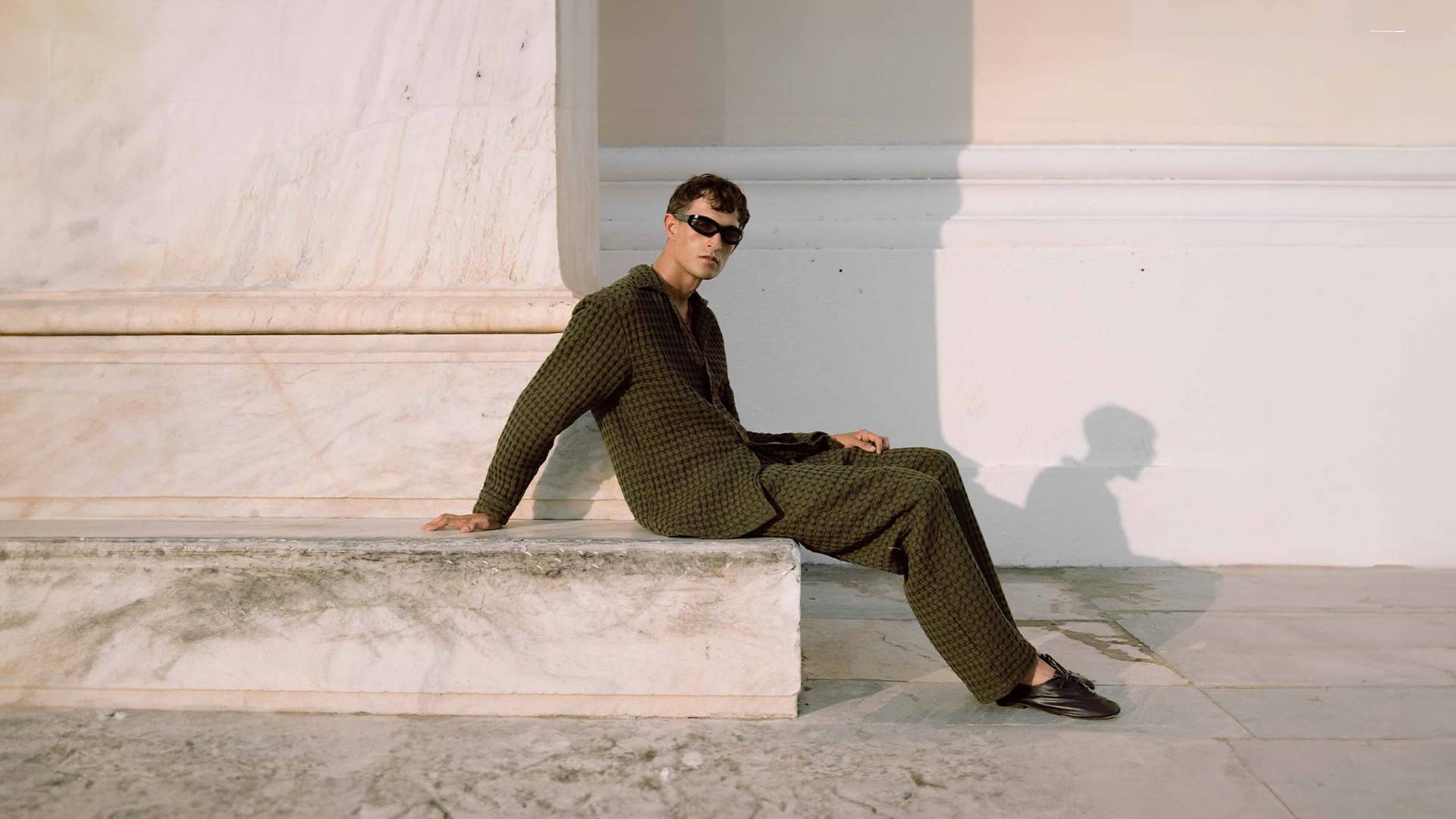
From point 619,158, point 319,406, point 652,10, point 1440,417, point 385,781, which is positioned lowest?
point 385,781

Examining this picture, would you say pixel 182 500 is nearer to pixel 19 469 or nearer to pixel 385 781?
pixel 19 469

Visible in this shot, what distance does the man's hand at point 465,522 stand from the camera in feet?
8.77

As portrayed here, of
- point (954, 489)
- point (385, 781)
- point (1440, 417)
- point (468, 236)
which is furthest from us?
point (1440, 417)

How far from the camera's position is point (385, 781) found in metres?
2.18

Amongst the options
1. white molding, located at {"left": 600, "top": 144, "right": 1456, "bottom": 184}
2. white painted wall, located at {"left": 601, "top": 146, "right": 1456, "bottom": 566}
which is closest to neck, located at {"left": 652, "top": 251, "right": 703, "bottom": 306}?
white painted wall, located at {"left": 601, "top": 146, "right": 1456, "bottom": 566}

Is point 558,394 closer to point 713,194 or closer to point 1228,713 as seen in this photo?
point 713,194

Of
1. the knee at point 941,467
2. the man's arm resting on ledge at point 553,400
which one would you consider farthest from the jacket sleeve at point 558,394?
the knee at point 941,467

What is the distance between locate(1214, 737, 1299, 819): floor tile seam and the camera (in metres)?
2.06

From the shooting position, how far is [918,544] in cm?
255

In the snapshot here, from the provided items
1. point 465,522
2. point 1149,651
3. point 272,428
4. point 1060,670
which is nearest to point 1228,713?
point 1060,670

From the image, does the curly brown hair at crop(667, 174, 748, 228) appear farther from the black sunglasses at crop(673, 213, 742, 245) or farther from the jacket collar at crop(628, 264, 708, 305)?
the jacket collar at crop(628, 264, 708, 305)

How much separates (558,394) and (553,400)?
0.02 m

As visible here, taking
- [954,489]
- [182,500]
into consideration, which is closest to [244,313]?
[182,500]

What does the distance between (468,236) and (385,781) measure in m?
1.43
